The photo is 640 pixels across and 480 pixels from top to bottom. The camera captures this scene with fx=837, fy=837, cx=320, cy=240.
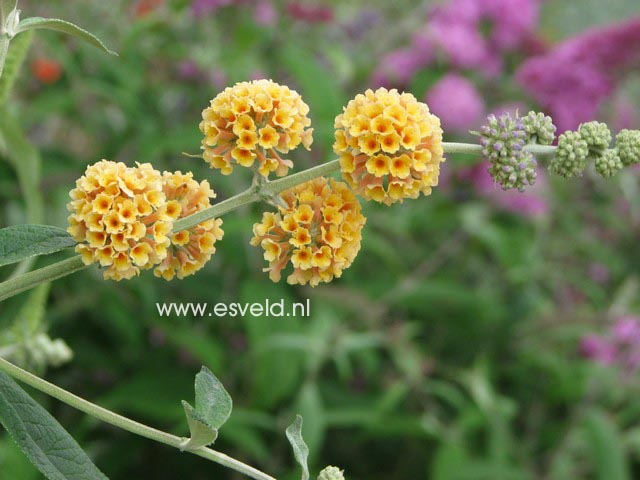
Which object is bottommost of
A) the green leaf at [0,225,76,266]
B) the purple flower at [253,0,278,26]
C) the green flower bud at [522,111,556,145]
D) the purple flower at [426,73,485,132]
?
the green leaf at [0,225,76,266]

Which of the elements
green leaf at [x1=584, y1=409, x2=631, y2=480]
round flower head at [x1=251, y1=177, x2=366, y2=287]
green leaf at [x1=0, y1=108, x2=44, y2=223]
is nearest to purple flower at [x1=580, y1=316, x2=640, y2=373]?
green leaf at [x1=584, y1=409, x2=631, y2=480]

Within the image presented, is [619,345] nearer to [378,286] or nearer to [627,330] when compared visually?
[627,330]

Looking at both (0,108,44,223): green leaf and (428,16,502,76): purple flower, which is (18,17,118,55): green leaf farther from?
(428,16,502,76): purple flower

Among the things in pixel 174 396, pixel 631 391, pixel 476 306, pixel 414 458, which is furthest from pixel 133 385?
pixel 631 391

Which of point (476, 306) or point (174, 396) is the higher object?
point (476, 306)

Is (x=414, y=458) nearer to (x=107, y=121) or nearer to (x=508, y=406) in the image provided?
(x=508, y=406)
